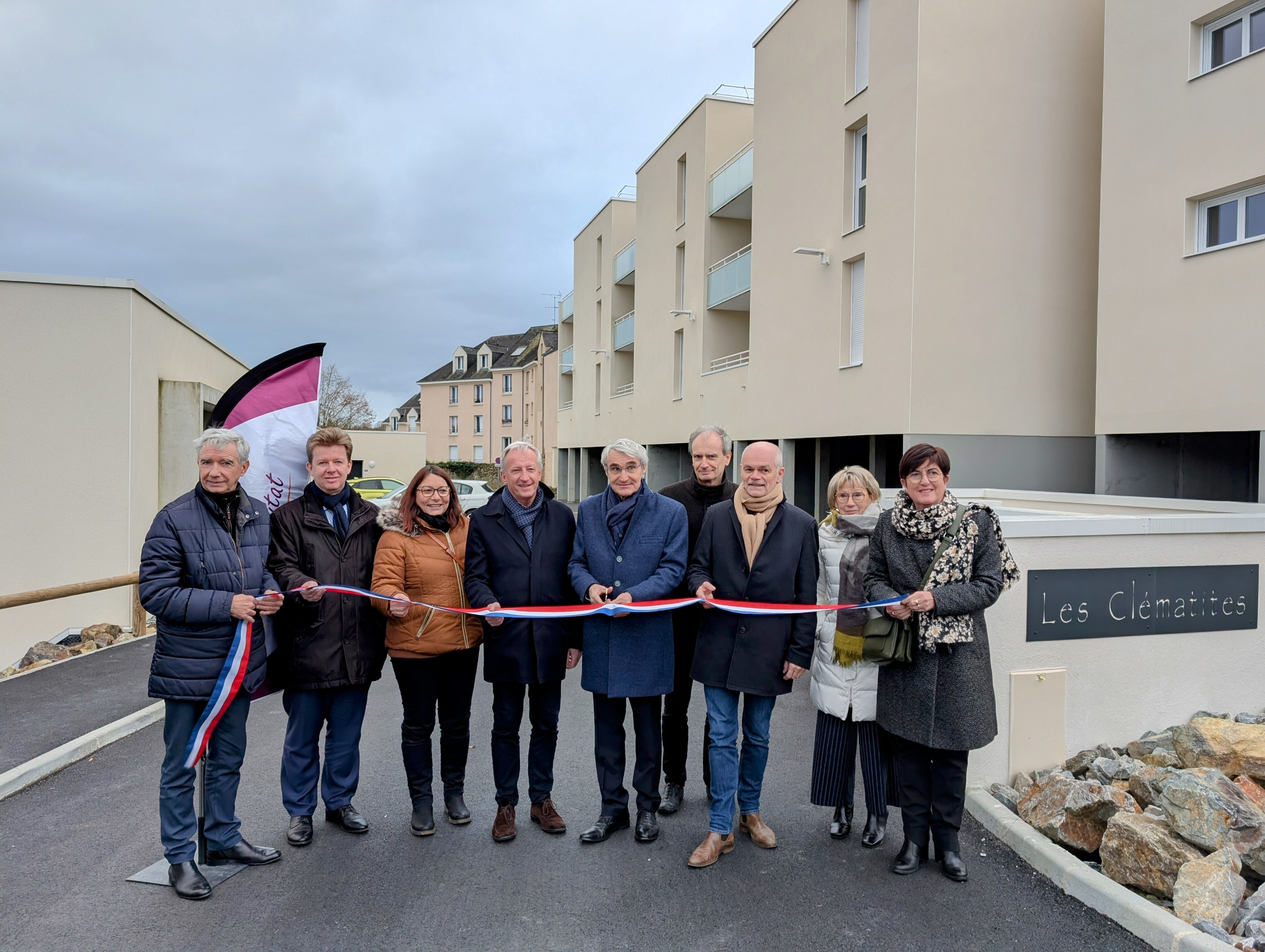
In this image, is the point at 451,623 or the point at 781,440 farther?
the point at 781,440

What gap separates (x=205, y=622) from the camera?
389 centimetres

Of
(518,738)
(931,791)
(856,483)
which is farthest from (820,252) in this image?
(518,738)

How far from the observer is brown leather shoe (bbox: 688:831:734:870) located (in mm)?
4125

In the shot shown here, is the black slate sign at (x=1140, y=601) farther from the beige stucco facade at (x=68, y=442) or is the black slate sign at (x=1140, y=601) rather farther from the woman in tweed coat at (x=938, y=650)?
the beige stucco facade at (x=68, y=442)

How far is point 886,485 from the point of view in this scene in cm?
1873

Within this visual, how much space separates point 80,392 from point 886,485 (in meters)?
14.9

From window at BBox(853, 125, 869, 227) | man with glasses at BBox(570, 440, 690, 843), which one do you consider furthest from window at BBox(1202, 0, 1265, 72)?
man with glasses at BBox(570, 440, 690, 843)

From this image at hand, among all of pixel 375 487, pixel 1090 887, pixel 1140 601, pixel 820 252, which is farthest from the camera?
pixel 375 487

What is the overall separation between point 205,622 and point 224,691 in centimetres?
33

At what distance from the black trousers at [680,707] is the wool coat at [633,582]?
273 mm

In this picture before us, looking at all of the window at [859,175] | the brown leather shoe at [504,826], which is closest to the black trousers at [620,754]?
the brown leather shoe at [504,826]

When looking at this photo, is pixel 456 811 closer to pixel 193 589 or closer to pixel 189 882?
pixel 189 882

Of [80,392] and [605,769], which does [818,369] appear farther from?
[605,769]

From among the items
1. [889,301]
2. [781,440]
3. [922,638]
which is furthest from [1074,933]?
[781,440]
